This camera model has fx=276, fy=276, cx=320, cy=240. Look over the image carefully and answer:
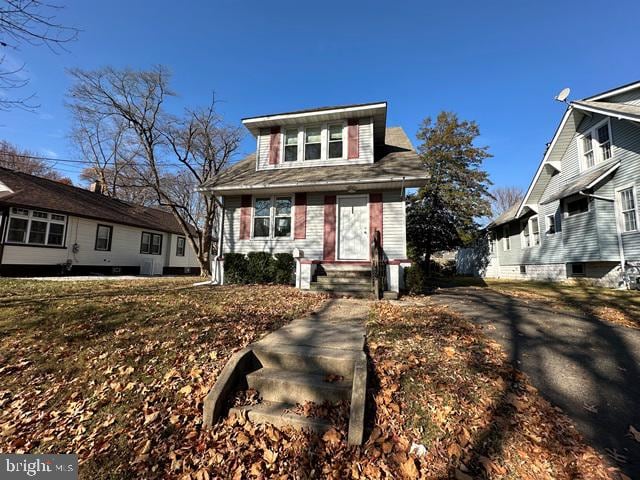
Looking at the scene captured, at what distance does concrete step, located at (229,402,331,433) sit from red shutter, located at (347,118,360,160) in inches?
374

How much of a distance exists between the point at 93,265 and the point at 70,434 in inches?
664

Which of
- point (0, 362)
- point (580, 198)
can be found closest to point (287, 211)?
point (0, 362)

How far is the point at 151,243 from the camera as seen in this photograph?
19719 millimetres

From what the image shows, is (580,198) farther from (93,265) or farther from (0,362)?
(93,265)

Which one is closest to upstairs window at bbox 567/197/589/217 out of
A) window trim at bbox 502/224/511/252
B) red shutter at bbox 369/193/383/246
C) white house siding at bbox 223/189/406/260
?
window trim at bbox 502/224/511/252

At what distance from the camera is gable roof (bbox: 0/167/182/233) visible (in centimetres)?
1329

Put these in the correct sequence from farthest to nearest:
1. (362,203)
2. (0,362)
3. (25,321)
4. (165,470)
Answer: (362,203) → (25,321) → (0,362) → (165,470)

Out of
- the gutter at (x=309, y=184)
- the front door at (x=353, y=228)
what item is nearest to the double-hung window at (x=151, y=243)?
the gutter at (x=309, y=184)

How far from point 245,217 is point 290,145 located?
3.59 metres

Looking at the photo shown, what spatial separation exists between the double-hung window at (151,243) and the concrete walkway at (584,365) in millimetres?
20339

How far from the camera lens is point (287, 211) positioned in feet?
34.9

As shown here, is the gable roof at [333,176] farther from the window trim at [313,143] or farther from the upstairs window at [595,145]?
the upstairs window at [595,145]

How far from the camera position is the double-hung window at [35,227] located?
12.7 m

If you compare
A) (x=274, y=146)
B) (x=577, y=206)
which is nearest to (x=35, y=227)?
(x=274, y=146)
